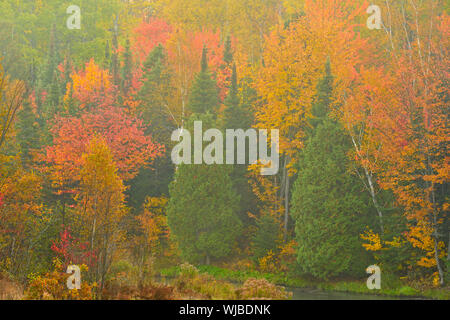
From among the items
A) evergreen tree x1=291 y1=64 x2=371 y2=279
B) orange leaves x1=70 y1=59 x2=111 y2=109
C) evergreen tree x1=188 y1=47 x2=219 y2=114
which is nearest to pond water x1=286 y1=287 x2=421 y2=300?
evergreen tree x1=291 y1=64 x2=371 y2=279

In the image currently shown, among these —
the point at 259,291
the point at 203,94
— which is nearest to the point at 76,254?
the point at 259,291

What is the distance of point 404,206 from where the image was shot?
80.6ft

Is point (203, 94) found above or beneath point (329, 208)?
above

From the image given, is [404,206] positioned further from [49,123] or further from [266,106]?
[49,123]

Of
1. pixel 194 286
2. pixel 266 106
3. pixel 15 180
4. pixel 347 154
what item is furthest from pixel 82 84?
pixel 194 286

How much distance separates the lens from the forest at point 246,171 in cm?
1812

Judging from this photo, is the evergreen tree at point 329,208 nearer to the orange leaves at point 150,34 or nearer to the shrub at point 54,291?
the shrub at point 54,291

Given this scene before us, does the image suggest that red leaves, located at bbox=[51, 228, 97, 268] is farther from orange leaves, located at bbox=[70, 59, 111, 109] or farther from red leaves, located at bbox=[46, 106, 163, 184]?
orange leaves, located at bbox=[70, 59, 111, 109]

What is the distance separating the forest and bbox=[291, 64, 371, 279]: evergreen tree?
72 mm

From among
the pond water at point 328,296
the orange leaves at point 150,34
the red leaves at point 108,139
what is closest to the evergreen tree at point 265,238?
the pond water at point 328,296

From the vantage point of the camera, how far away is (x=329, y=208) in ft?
82.1

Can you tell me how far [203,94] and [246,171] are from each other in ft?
19.7

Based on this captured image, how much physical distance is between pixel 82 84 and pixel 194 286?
2711 cm

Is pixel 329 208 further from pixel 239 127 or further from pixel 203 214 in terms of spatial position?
pixel 239 127
